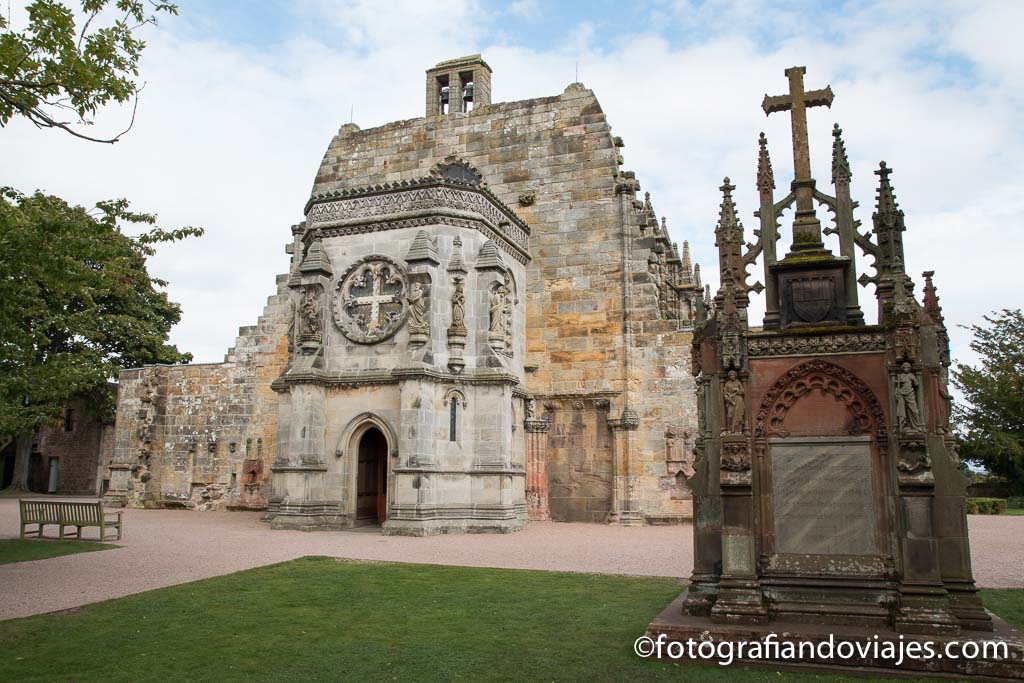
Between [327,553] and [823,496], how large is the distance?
9712 mm

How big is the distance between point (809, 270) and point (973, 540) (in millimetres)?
10827

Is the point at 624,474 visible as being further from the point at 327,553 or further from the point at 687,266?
the point at 687,266

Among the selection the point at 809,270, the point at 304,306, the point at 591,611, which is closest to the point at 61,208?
the point at 304,306

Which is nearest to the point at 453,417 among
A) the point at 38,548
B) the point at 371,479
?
the point at 371,479

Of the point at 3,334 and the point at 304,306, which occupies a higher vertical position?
the point at 304,306

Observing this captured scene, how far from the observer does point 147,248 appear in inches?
471

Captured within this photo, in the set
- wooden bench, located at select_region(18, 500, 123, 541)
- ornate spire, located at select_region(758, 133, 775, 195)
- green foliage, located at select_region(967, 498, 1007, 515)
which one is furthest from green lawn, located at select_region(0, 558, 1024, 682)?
green foliage, located at select_region(967, 498, 1007, 515)

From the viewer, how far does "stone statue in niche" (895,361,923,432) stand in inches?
281

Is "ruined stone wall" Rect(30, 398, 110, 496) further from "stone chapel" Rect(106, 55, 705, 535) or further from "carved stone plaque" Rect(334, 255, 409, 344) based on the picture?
"carved stone plaque" Rect(334, 255, 409, 344)

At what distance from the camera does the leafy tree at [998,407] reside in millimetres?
31252

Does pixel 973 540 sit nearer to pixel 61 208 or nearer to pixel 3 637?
pixel 3 637

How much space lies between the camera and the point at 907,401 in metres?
7.19

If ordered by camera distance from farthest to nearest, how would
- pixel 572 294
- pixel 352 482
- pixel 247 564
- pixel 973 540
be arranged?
pixel 572 294 → pixel 352 482 → pixel 973 540 → pixel 247 564

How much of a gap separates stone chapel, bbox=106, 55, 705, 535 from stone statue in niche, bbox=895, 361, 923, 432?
484 inches
